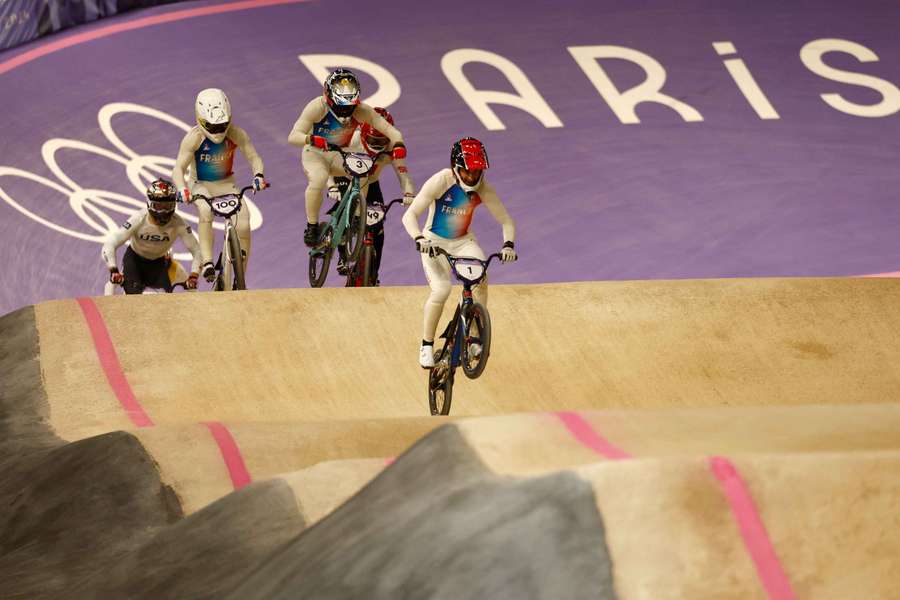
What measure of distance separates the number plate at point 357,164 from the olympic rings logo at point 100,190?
2749mm

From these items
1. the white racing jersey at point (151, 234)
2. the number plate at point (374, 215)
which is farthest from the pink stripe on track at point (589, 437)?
the white racing jersey at point (151, 234)

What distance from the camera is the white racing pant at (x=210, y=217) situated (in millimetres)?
10281

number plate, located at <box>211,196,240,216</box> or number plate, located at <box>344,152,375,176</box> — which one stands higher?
number plate, located at <box>344,152,375,176</box>

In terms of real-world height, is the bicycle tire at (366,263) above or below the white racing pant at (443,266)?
below

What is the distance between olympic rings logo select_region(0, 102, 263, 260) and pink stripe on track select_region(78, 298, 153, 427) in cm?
345

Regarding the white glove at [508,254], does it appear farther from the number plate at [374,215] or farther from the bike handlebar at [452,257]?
the number plate at [374,215]

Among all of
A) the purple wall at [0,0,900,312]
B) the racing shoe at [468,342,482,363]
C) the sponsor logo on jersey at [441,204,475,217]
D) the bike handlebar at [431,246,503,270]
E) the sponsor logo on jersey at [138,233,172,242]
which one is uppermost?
the sponsor logo on jersey at [441,204,475,217]

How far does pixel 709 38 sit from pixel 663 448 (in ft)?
36.8

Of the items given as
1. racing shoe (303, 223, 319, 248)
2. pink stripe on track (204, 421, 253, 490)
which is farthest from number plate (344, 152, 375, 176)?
pink stripe on track (204, 421, 253, 490)

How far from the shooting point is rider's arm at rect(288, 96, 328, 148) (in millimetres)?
Answer: 10281

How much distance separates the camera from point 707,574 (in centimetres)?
328

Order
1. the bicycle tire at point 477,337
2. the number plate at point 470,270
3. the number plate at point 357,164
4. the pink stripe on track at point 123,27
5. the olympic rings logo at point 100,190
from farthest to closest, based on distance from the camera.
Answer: the pink stripe on track at point 123,27 < the olympic rings logo at point 100,190 < the number plate at point 357,164 < the number plate at point 470,270 < the bicycle tire at point 477,337

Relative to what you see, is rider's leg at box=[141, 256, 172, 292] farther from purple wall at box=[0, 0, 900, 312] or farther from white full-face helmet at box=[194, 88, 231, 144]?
purple wall at box=[0, 0, 900, 312]

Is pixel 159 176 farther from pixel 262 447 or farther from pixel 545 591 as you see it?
pixel 545 591
